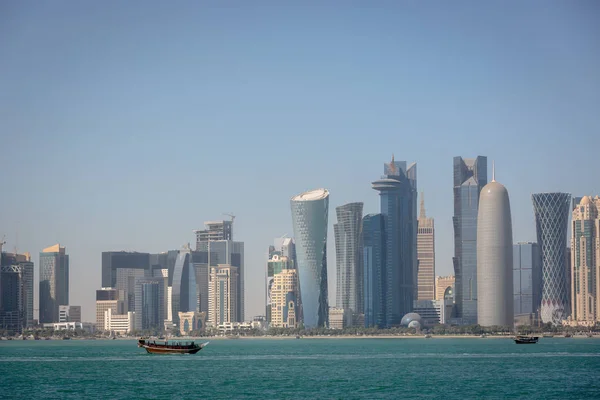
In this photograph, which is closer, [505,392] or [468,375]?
[505,392]

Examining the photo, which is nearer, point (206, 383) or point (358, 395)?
point (358, 395)

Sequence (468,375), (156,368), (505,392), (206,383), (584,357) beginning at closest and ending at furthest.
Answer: (505,392) < (206,383) < (468,375) < (156,368) < (584,357)

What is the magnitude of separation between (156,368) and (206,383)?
31597 mm

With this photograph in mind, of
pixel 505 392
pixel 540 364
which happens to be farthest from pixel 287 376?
pixel 540 364

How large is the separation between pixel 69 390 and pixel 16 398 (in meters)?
8.68

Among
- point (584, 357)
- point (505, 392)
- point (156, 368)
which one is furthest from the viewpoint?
point (584, 357)

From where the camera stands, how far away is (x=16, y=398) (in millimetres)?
112812

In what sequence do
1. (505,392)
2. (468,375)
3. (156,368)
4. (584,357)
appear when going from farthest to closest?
(584,357), (156,368), (468,375), (505,392)

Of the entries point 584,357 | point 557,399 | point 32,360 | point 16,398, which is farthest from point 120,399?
point 584,357

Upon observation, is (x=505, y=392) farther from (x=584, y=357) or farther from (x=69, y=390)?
(x=584, y=357)

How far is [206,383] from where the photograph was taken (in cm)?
12975

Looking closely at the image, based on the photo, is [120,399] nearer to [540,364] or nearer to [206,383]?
[206,383]

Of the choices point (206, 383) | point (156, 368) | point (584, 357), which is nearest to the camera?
point (206, 383)

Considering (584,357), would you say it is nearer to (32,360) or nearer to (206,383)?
(206,383)
